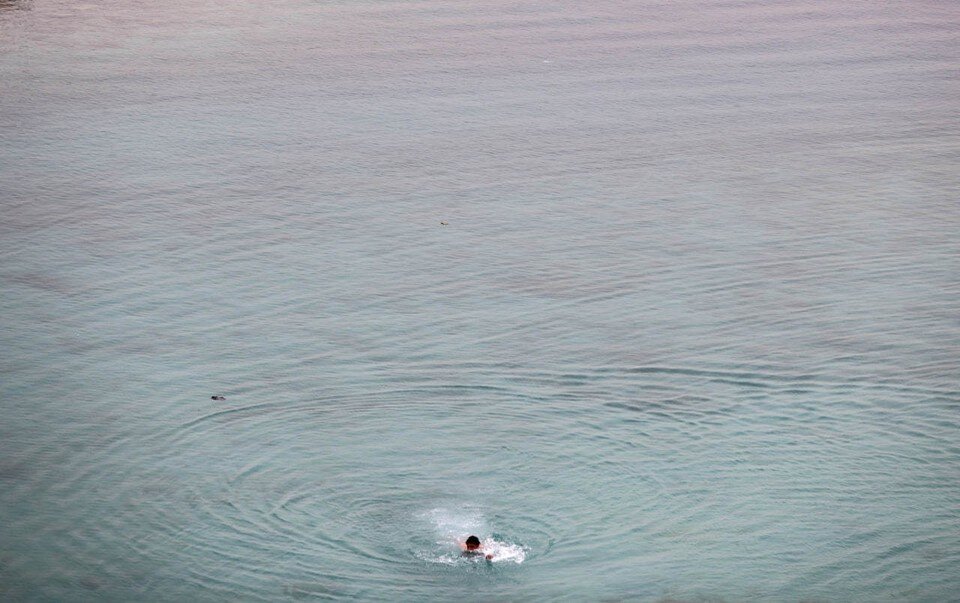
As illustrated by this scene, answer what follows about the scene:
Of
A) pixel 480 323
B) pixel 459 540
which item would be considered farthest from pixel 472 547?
pixel 480 323

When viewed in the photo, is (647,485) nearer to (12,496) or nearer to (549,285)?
(549,285)

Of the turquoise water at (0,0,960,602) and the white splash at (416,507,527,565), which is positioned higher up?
the turquoise water at (0,0,960,602)

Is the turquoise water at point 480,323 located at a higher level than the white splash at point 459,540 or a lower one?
higher

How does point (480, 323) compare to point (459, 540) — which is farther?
point (480, 323)

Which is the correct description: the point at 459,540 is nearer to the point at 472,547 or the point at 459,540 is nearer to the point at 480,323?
the point at 472,547

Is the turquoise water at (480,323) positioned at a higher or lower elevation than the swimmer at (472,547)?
higher
